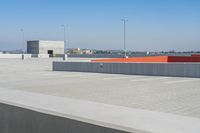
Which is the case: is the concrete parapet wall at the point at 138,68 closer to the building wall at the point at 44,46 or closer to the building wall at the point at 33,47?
the building wall at the point at 44,46

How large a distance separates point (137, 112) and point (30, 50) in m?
95.8

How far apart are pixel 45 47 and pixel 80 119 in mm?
92520

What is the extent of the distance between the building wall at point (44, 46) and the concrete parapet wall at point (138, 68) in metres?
64.8

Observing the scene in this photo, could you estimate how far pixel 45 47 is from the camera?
3745 inches

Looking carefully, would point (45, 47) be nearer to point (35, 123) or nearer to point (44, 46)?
point (44, 46)

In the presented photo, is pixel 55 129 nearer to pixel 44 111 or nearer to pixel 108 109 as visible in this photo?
pixel 44 111

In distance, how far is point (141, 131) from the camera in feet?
11.8

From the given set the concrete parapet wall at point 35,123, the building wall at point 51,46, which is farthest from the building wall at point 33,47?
the concrete parapet wall at point 35,123

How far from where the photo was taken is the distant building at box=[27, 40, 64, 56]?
93.3 meters

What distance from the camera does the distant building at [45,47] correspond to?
93.3 m

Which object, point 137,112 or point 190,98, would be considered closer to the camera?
point 137,112

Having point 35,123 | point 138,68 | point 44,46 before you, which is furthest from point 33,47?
point 35,123

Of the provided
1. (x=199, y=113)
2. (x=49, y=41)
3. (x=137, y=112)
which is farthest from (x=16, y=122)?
(x=49, y=41)

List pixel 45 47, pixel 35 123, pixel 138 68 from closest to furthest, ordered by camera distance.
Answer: pixel 35 123
pixel 138 68
pixel 45 47
